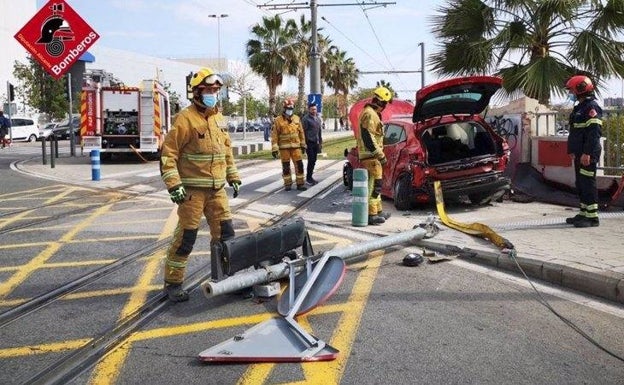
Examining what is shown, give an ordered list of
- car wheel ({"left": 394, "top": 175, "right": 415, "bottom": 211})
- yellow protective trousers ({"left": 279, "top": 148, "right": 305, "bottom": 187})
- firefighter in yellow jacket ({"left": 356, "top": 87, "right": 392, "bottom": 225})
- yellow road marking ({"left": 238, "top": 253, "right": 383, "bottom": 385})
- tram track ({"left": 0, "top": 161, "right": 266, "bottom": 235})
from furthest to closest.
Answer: yellow protective trousers ({"left": 279, "top": 148, "right": 305, "bottom": 187}) → car wheel ({"left": 394, "top": 175, "right": 415, "bottom": 211}) → tram track ({"left": 0, "top": 161, "right": 266, "bottom": 235}) → firefighter in yellow jacket ({"left": 356, "top": 87, "right": 392, "bottom": 225}) → yellow road marking ({"left": 238, "top": 253, "right": 383, "bottom": 385})

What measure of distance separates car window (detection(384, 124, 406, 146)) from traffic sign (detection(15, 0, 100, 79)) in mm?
12403

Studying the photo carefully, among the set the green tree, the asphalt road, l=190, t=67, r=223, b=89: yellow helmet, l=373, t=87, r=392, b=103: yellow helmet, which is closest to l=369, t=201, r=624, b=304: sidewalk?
the asphalt road

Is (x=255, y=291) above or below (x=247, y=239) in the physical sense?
below

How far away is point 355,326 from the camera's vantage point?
4.43 meters

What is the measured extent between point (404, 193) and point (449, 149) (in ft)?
3.61

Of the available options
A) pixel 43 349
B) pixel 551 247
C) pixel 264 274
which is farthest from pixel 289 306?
pixel 551 247

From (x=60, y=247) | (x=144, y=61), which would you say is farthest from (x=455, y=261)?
(x=144, y=61)

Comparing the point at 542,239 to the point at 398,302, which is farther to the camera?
the point at 542,239

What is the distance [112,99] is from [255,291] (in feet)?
53.7

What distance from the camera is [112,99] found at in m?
19.8

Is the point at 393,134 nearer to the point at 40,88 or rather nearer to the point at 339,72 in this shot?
the point at 40,88

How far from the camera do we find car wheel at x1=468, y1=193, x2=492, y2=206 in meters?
9.63

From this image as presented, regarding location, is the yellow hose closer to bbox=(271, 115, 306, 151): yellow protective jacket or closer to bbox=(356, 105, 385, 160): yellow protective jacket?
bbox=(356, 105, 385, 160): yellow protective jacket

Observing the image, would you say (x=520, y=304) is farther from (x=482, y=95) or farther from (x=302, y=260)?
(x=482, y=95)
